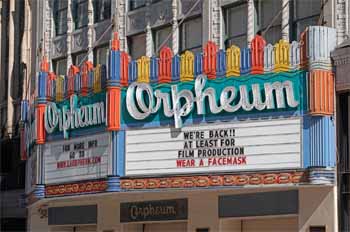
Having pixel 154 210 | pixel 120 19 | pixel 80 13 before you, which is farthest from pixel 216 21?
pixel 80 13

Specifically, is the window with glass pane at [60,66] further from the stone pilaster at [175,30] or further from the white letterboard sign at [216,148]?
the white letterboard sign at [216,148]

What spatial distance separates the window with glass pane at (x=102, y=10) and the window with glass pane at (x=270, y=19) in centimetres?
746

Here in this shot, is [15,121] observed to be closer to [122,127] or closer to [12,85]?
[12,85]

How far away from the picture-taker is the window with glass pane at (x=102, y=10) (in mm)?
32000

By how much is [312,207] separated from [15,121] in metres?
21.9

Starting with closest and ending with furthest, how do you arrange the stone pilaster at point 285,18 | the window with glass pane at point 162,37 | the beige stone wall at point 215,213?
the beige stone wall at point 215,213 → the stone pilaster at point 285,18 → the window with glass pane at point 162,37

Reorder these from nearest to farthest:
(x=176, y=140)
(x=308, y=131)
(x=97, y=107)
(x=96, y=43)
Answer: (x=308, y=131) < (x=176, y=140) < (x=97, y=107) < (x=96, y=43)

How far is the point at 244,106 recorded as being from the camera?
75.7 ft

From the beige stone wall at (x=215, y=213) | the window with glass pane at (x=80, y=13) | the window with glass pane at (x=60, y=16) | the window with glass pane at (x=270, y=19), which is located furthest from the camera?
the window with glass pane at (x=60, y=16)

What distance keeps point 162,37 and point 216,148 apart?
7.24 metres

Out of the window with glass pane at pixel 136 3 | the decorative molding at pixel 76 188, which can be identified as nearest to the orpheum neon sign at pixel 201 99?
the decorative molding at pixel 76 188

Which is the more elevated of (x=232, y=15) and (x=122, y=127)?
(x=232, y=15)

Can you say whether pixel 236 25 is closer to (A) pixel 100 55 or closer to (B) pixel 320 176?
(B) pixel 320 176

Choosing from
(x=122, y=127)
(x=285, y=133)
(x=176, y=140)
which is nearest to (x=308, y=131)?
(x=285, y=133)
